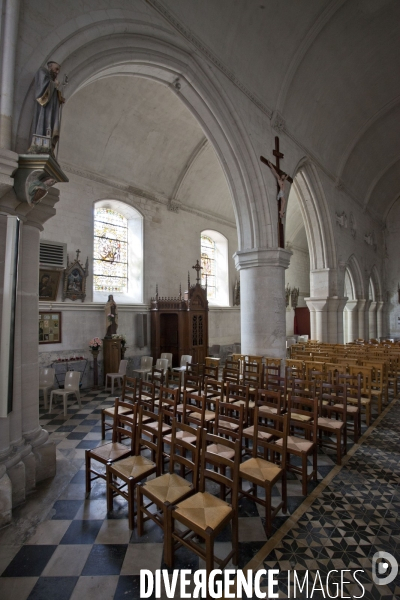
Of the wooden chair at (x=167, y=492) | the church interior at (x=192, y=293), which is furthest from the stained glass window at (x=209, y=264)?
the wooden chair at (x=167, y=492)

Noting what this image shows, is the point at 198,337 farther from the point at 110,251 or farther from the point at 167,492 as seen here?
the point at 167,492

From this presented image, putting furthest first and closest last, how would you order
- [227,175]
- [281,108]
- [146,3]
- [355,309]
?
[355,309], [281,108], [227,175], [146,3]

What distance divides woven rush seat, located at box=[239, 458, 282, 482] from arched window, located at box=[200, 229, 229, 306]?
34.7 feet

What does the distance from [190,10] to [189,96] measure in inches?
56.0

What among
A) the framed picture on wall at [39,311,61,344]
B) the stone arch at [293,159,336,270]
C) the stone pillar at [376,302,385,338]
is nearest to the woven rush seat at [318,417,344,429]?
the framed picture on wall at [39,311,61,344]

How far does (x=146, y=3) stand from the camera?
217 inches

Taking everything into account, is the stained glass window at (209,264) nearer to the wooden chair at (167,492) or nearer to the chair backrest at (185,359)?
the chair backrest at (185,359)

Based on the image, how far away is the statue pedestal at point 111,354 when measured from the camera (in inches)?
343

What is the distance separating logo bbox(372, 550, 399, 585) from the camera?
2.21m

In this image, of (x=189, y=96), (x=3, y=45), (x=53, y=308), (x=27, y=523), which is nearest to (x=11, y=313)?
(x=27, y=523)

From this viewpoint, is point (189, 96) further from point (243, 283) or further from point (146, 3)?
point (243, 283)

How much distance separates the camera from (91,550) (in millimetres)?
2504

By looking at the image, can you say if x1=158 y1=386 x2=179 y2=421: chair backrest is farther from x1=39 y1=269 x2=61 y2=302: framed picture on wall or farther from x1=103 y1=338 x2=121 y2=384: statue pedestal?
x1=39 y1=269 x2=61 y2=302: framed picture on wall

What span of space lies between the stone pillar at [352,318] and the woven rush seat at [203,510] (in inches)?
608
